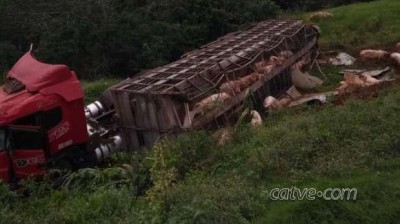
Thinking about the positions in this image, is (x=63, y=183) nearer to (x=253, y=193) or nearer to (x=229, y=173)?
(x=229, y=173)

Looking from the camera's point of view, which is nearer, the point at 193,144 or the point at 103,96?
the point at 193,144

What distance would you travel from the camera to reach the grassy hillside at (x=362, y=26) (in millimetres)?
20203

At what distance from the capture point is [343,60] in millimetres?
18172

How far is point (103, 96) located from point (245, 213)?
788 cm

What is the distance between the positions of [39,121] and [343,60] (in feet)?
36.3

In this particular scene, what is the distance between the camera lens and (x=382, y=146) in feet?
27.1

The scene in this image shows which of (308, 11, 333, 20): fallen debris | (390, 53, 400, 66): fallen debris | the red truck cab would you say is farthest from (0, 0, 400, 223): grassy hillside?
(308, 11, 333, 20): fallen debris

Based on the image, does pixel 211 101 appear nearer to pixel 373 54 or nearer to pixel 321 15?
pixel 373 54

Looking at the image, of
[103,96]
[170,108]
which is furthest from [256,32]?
[170,108]

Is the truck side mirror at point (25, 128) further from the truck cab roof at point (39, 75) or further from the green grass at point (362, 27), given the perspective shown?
the green grass at point (362, 27)

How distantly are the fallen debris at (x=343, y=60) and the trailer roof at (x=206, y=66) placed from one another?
1629 millimetres

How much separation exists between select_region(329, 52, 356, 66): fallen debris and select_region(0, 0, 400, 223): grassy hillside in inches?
281

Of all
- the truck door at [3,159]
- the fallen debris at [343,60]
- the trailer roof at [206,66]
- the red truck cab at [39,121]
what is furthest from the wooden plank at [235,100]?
the truck door at [3,159]

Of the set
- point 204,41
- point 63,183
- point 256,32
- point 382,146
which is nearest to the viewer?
point 382,146
